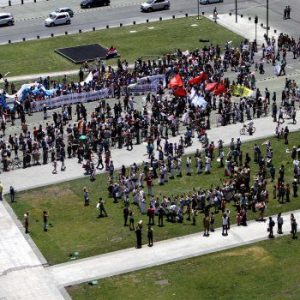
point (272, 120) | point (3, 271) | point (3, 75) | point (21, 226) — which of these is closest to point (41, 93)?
point (3, 75)

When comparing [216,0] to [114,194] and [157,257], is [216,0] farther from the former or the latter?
[157,257]

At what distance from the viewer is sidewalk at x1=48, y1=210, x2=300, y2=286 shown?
186ft

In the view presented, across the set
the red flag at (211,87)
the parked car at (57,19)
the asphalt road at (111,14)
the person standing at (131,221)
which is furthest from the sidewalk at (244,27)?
the person standing at (131,221)

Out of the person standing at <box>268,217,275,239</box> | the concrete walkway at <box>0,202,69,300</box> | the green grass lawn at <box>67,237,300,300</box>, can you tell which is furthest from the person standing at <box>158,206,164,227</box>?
the concrete walkway at <box>0,202,69,300</box>

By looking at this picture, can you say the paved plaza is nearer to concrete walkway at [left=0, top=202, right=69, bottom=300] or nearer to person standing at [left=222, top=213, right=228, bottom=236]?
concrete walkway at [left=0, top=202, right=69, bottom=300]

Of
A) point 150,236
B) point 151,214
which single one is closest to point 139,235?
point 150,236

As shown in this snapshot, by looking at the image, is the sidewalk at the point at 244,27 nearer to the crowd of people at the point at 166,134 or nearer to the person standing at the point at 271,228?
the crowd of people at the point at 166,134

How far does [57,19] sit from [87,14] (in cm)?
568

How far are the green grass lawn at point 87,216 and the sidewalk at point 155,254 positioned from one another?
0.81m

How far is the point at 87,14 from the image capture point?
378ft

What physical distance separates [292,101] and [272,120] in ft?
7.36

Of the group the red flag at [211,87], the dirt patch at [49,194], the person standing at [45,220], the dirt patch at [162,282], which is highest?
the red flag at [211,87]

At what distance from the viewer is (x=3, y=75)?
94625mm

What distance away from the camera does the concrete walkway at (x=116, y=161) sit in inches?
2763
